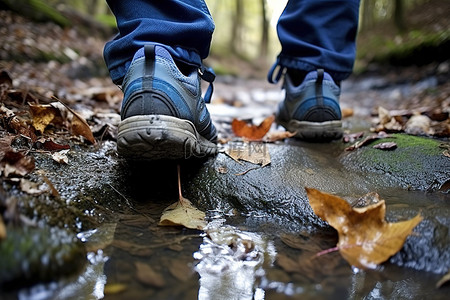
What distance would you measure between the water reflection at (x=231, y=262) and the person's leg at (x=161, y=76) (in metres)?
0.37

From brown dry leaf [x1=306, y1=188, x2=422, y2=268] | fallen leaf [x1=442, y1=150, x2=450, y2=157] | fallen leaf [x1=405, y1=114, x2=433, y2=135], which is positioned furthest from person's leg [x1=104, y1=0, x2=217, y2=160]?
fallen leaf [x1=405, y1=114, x2=433, y2=135]

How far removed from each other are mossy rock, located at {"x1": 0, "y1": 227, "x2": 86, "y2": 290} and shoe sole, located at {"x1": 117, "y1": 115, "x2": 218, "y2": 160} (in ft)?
1.33

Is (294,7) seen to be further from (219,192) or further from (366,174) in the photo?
(219,192)

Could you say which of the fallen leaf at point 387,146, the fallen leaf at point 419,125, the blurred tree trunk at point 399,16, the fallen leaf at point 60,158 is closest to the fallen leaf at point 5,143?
the fallen leaf at point 60,158

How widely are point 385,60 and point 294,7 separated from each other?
18.2 feet

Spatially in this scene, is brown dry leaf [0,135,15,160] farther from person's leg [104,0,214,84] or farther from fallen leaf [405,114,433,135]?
fallen leaf [405,114,433,135]

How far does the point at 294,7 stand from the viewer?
193 cm

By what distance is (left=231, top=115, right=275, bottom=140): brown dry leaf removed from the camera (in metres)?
1.83

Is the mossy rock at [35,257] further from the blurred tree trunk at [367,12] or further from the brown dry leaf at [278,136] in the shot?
the blurred tree trunk at [367,12]

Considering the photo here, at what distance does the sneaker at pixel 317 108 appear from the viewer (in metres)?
1.77

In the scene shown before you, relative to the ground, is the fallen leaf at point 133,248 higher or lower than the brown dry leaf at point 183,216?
lower

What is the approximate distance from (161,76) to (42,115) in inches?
27.7

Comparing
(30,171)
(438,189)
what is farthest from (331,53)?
(30,171)

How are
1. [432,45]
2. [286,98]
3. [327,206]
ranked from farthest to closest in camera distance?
1. [432,45]
2. [286,98]
3. [327,206]
